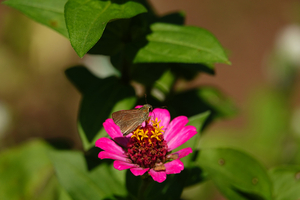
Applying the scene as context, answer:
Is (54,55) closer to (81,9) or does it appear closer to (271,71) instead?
(271,71)

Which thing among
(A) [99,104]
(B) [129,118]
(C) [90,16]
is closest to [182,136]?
(B) [129,118]

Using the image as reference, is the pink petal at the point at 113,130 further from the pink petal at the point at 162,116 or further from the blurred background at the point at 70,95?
the blurred background at the point at 70,95

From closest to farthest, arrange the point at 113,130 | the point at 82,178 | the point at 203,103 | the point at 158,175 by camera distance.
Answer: the point at 158,175
the point at 113,130
the point at 82,178
the point at 203,103

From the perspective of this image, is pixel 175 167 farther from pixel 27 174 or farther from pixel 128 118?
pixel 27 174

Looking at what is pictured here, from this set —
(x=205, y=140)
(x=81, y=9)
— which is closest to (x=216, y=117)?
(x=81, y=9)

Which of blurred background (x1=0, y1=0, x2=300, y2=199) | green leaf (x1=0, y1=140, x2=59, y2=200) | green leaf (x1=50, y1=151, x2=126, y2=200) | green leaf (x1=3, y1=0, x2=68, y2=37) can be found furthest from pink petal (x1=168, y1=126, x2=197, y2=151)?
blurred background (x1=0, y1=0, x2=300, y2=199)
